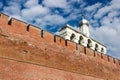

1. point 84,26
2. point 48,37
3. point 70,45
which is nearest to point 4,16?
point 48,37

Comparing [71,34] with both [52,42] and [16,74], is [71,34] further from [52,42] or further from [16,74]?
[16,74]

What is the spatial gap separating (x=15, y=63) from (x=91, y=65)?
5.78 metres

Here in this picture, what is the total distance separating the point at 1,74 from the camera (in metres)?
8.90

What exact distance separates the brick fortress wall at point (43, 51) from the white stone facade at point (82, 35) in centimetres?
1300

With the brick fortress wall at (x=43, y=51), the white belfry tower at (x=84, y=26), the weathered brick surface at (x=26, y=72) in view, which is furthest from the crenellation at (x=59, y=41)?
the white belfry tower at (x=84, y=26)

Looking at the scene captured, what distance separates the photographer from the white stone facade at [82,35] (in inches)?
1089

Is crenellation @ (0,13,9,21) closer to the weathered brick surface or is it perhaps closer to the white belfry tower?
the weathered brick surface

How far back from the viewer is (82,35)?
2922 cm

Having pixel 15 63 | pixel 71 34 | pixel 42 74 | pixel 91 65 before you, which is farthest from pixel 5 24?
pixel 71 34

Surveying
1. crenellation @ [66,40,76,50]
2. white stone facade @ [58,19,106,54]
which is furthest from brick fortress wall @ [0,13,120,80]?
white stone facade @ [58,19,106,54]

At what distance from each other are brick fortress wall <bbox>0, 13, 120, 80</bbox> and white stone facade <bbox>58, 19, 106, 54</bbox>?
13.0 metres

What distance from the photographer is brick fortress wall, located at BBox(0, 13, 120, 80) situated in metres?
9.59

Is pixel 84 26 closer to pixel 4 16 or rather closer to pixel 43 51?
pixel 43 51

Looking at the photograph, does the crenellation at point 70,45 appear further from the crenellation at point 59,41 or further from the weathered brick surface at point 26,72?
the weathered brick surface at point 26,72
